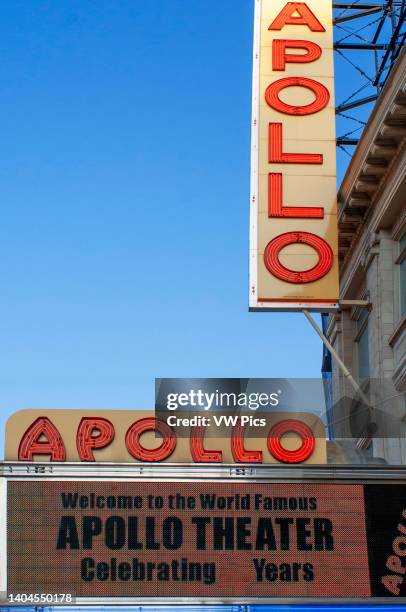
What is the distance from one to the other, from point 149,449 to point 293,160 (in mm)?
10675

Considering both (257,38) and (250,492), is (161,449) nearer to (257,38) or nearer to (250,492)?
(250,492)

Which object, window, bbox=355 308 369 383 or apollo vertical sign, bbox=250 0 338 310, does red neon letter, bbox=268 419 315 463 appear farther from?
window, bbox=355 308 369 383

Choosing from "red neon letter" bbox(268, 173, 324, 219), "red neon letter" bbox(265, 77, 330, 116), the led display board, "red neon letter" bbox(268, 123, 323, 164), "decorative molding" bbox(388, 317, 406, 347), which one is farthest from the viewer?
"red neon letter" bbox(265, 77, 330, 116)

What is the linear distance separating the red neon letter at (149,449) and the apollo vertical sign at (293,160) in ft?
25.8

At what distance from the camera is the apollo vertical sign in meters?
24.8

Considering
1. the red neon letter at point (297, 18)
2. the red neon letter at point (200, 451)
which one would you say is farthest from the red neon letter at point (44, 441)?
the red neon letter at point (297, 18)

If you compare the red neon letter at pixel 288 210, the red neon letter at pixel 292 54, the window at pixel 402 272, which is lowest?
the window at pixel 402 272

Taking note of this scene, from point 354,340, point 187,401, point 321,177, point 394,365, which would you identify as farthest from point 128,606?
point 354,340

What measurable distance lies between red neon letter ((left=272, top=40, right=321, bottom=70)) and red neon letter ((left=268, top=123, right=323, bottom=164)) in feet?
6.18

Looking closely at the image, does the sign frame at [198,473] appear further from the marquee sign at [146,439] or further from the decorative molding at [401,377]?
the decorative molding at [401,377]

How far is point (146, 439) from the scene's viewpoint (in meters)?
17.0

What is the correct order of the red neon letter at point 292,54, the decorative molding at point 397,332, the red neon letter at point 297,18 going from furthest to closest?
the red neon letter at point 297,18 → the red neon letter at point 292,54 → the decorative molding at point 397,332

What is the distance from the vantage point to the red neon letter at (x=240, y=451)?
16.8 meters

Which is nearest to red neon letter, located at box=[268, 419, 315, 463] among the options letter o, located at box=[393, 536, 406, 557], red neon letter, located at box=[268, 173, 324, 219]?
letter o, located at box=[393, 536, 406, 557]
